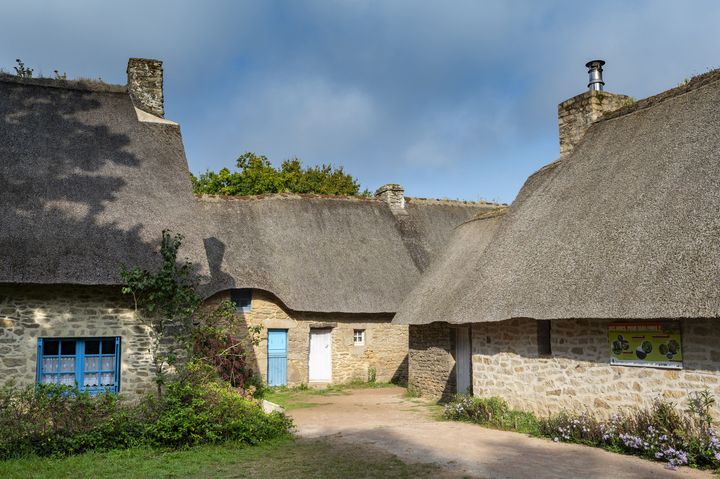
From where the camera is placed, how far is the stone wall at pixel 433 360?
14984 mm

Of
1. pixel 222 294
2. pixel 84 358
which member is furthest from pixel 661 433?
pixel 222 294

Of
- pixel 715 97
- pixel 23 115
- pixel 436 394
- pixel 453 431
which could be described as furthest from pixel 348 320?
pixel 715 97

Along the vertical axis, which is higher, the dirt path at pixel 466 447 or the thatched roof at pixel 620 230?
the thatched roof at pixel 620 230

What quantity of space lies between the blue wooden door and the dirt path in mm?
4384

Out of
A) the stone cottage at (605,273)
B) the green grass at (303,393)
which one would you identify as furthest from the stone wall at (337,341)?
the stone cottage at (605,273)

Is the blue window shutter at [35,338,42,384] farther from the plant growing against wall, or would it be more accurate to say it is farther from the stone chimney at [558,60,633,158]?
the stone chimney at [558,60,633,158]

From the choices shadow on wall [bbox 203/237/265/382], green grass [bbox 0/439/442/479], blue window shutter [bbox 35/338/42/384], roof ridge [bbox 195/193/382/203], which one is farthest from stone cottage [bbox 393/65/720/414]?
roof ridge [bbox 195/193/382/203]

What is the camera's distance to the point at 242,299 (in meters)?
18.5

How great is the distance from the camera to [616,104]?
46.9 ft

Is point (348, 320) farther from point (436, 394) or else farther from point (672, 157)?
point (672, 157)

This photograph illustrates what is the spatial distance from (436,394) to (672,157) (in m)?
7.89

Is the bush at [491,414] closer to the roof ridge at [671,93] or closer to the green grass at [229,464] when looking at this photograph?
the green grass at [229,464]

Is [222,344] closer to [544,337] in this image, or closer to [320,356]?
[320,356]

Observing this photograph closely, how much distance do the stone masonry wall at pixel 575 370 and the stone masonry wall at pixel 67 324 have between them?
6326 mm
